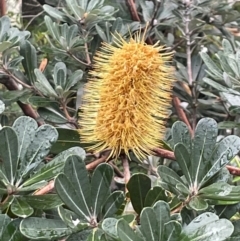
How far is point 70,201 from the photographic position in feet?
1.64

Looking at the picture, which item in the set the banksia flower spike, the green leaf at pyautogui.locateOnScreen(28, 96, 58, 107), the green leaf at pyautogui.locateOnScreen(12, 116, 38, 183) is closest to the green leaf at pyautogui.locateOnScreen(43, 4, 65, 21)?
the green leaf at pyautogui.locateOnScreen(28, 96, 58, 107)

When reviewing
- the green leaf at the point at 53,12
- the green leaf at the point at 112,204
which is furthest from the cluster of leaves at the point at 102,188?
the green leaf at the point at 53,12

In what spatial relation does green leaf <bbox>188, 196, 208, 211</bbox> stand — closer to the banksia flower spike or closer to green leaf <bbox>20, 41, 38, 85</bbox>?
the banksia flower spike

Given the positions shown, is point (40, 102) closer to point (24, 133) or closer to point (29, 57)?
point (29, 57)

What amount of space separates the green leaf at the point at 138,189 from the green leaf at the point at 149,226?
99 millimetres

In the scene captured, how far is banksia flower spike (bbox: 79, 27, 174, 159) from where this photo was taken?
63 cm

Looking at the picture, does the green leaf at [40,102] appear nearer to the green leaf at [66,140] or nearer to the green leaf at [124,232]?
the green leaf at [66,140]

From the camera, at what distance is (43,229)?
1.61ft

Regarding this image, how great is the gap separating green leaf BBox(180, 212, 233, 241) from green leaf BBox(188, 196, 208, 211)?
0.04 m

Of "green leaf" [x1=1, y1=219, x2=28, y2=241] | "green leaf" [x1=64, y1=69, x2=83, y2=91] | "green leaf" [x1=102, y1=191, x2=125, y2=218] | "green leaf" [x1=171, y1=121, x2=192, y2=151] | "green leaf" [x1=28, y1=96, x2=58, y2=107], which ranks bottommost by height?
"green leaf" [x1=1, y1=219, x2=28, y2=241]

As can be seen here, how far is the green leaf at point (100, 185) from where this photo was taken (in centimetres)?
53

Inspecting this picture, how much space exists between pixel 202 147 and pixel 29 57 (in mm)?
449

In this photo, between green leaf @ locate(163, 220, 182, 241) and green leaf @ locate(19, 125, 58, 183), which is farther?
green leaf @ locate(19, 125, 58, 183)

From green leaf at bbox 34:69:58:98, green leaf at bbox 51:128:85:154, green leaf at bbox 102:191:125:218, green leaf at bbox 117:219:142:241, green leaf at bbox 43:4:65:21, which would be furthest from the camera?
green leaf at bbox 43:4:65:21
